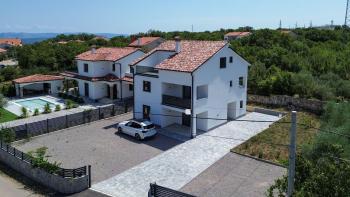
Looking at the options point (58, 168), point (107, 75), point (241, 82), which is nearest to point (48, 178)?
point (58, 168)

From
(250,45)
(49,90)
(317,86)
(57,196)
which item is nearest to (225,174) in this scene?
(57,196)

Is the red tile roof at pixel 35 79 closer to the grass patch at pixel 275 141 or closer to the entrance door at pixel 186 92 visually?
the entrance door at pixel 186 92

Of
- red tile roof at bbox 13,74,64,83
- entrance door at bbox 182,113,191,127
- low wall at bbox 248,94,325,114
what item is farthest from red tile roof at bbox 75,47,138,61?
low wall at bbox 248,94,325,114

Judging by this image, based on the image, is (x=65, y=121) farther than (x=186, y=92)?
No

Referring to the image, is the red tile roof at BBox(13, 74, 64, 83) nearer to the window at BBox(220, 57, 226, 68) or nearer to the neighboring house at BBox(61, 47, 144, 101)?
the neighboring house at BBox(61, 47, 144, 101)

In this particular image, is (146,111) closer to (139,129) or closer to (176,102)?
(176,102)

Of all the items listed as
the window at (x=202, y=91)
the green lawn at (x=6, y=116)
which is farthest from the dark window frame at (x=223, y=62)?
the green lawn at (x=6, y=116)
